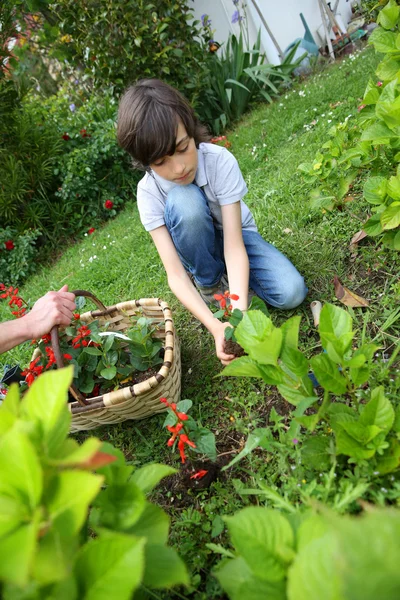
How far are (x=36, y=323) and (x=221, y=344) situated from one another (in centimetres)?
60

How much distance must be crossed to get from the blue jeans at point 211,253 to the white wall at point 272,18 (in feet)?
13.4

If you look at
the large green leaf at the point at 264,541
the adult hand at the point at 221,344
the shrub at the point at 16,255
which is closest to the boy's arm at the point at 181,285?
the adult hand at the point at 221,344

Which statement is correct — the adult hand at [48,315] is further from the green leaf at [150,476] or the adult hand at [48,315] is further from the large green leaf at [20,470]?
the large green leaf at [20,470]

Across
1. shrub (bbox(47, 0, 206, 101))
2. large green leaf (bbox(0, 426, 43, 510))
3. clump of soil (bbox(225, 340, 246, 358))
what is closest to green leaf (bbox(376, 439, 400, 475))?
clump of soil (bbox(225, 340, 246, 358))

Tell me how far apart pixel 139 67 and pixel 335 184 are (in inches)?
115

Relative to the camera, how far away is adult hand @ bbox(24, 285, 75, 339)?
1.45 meters

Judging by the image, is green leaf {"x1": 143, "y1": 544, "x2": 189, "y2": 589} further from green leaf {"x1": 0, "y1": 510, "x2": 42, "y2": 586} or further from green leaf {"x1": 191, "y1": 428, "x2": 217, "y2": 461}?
green leaf {"x1": 191, "y1": 428, "x2": 217, "y2": 461}

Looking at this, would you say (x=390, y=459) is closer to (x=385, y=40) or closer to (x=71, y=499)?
(x=71, y=499)

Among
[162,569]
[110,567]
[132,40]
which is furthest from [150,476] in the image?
[132,40]

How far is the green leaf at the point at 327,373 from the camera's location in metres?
0.94

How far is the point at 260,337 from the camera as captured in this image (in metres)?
0.97

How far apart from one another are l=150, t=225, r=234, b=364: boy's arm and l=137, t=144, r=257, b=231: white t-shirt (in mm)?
68

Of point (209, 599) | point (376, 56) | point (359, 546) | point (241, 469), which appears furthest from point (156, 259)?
point (376, 56)

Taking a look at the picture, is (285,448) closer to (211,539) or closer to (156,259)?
(211,539)
